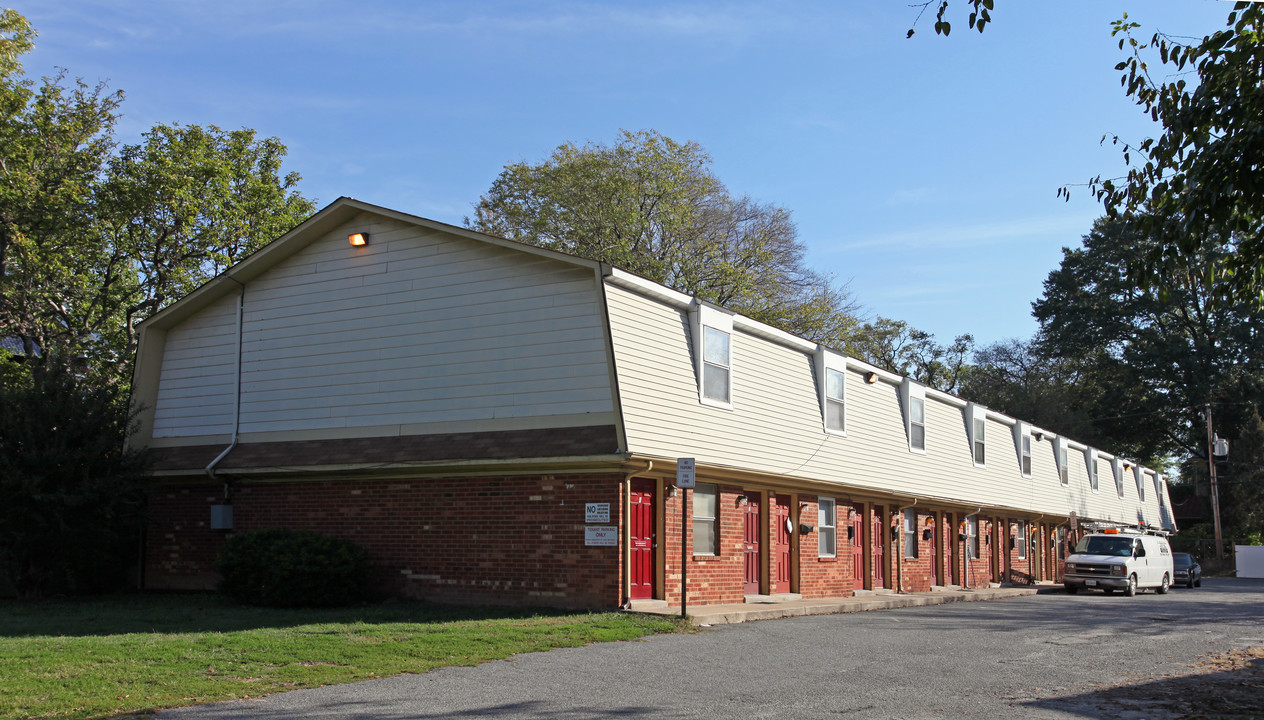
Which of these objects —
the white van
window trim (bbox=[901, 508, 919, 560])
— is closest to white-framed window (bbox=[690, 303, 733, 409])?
window trim (bbox=[901, 508, 919, 560])

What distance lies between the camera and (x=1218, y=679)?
38.1ft

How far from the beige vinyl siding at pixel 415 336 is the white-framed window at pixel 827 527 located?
29.3 ft

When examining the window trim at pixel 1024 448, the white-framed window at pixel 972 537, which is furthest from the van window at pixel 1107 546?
the window trim at pixel 1024 448

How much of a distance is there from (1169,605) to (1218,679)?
50.3ft

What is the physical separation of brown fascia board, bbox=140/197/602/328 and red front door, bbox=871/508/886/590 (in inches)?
530

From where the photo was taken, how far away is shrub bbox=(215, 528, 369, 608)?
678 inches

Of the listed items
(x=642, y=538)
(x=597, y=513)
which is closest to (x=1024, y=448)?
(x=642, y=538)

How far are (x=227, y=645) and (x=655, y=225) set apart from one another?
31318 mm

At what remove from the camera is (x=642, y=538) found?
17.5 meters

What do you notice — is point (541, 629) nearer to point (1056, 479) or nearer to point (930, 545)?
point (930, 545)

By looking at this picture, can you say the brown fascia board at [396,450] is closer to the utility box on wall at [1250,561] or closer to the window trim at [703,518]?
the window trim at [703,518]

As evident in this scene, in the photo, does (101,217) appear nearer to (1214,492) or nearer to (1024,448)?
(1024,448)

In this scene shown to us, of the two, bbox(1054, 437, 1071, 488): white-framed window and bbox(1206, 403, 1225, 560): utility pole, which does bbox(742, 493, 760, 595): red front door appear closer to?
bbox(1054, 437, 1071, 488): white-framed window

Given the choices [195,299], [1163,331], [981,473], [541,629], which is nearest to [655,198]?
[981,473]
